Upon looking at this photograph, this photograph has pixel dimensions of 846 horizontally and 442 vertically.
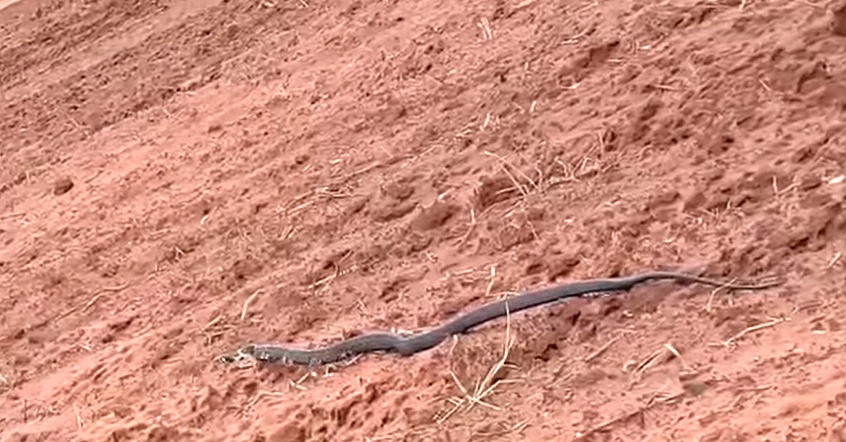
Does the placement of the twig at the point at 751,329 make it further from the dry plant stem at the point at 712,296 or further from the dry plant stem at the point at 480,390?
the dry plant stem at the point at 480,390

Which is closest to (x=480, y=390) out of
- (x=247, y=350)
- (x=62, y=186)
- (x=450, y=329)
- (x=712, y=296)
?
(x=450, y=329)

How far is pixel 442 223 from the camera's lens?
436 cm

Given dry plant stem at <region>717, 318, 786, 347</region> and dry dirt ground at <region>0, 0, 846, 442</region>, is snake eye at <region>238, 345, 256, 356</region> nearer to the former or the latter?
dry dirt ground at <region>0, 0, 846, 442</region>

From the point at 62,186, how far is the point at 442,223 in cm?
199

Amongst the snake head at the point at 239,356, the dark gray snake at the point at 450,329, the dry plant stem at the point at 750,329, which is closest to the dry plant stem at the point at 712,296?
the dark gray snake at the point at 450,329

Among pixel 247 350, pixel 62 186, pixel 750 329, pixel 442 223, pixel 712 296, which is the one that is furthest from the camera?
pixel 62 186

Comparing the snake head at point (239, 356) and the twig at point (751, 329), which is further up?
the twig at point (751, 329)

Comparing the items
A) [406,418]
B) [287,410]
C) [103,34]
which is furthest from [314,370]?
[103,34]

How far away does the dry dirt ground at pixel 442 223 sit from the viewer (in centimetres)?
340

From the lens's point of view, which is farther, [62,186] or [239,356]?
[62,186]

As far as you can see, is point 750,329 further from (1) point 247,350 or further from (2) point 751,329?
(1) point 247,350

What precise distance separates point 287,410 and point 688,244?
126 cm

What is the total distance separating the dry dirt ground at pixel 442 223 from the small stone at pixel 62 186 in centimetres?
1

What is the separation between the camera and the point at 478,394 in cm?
353
